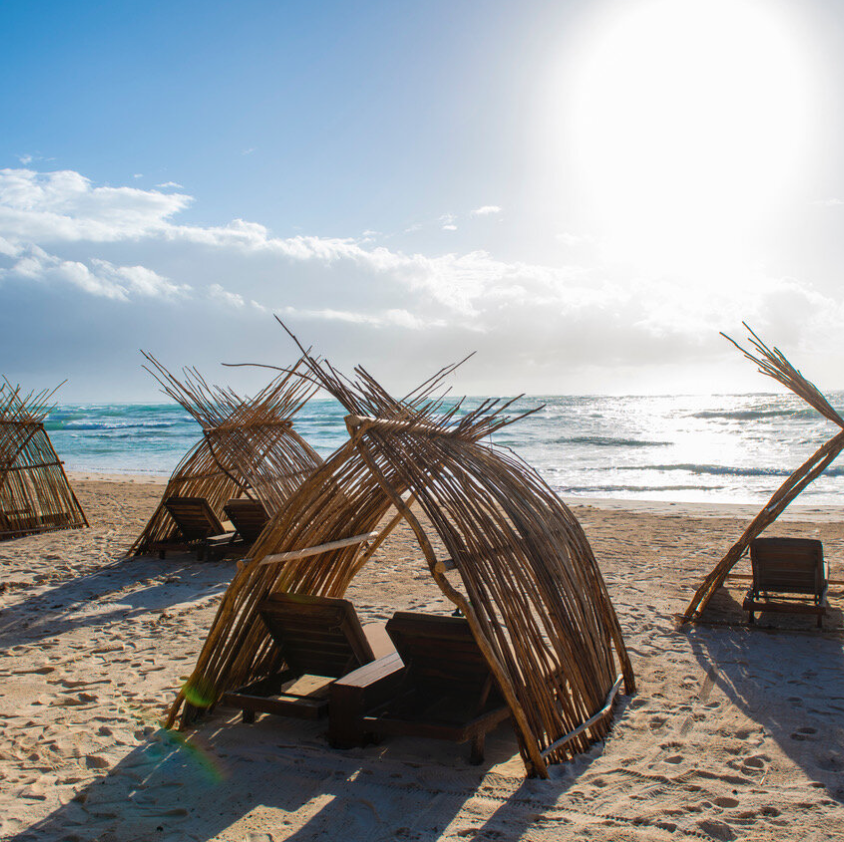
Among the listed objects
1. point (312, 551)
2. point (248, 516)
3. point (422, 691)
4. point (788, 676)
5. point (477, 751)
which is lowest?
point (788, 676)

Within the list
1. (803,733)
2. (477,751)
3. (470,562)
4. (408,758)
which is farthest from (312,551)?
(803,733)

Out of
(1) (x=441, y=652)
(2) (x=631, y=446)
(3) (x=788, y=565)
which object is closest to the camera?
(1) (x=441, y=652)

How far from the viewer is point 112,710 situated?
4270 mm

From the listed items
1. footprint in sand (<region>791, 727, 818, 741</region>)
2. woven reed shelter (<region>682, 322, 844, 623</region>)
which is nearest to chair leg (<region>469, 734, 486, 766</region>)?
footprint in sand (<region>791, 727, 818, 741</region>)

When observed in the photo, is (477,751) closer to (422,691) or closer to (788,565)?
(422,691)

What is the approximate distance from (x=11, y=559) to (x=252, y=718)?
20.1ft

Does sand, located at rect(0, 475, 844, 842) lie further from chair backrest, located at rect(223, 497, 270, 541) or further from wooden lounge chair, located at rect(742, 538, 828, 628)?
chair backrest, located at rect(223, 497, 270, 541)

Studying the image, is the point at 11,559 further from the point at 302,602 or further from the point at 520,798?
the point at 520,798

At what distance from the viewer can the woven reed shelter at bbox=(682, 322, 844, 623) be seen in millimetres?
6020

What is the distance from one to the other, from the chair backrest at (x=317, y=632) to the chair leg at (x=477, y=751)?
78 cm

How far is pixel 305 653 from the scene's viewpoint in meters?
4.27

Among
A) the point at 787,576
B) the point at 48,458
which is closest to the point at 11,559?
the point at 48,458

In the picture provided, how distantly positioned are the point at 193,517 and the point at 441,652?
5993 millimetres

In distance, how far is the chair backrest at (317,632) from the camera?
3932 mm
